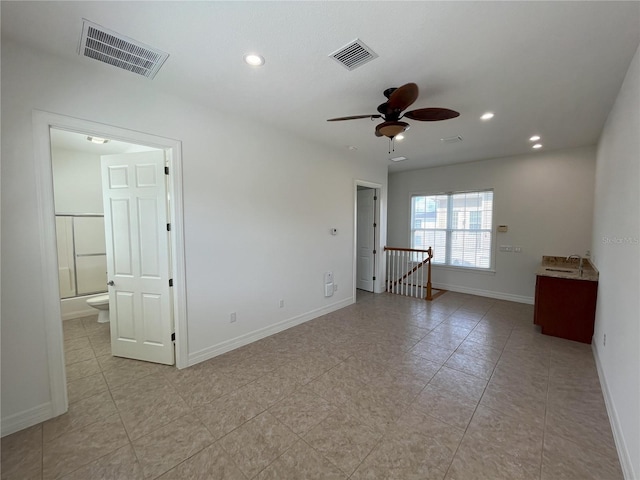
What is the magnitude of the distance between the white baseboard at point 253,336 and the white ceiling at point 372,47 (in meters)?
2.79

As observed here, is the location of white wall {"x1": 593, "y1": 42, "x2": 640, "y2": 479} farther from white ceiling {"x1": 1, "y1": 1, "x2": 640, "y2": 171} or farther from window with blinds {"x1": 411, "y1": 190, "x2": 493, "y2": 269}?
window with blinds {"x1": 411, "y1": 190, "x2": 493, "y2": 269}

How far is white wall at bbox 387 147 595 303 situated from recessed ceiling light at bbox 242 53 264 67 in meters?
5.07

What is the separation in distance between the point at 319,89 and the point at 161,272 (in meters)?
2.52

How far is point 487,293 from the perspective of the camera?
5.45 metres

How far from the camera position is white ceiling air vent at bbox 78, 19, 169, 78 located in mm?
1768

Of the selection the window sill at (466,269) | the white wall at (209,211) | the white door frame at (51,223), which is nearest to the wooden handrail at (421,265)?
the window sill at (466,269)

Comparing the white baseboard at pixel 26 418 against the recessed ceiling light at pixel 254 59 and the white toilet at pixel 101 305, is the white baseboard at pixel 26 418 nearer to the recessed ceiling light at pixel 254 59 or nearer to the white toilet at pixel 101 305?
the white toilet at pixel 101 305

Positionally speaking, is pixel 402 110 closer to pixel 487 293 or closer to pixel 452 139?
pixel 452 139

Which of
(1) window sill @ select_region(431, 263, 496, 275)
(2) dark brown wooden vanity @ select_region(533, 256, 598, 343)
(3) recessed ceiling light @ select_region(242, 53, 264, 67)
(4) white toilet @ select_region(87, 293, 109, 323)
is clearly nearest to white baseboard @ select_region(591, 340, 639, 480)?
(2) dark brown wooden vanity @ select_region(533, 256, 598, 343)

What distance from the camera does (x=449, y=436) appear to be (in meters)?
1.88

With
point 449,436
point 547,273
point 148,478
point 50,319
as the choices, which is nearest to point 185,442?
point 148,478

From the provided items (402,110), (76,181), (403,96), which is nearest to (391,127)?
(402,110)

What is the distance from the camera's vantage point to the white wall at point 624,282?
5.24ft

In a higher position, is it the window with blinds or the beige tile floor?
the window with blinds
